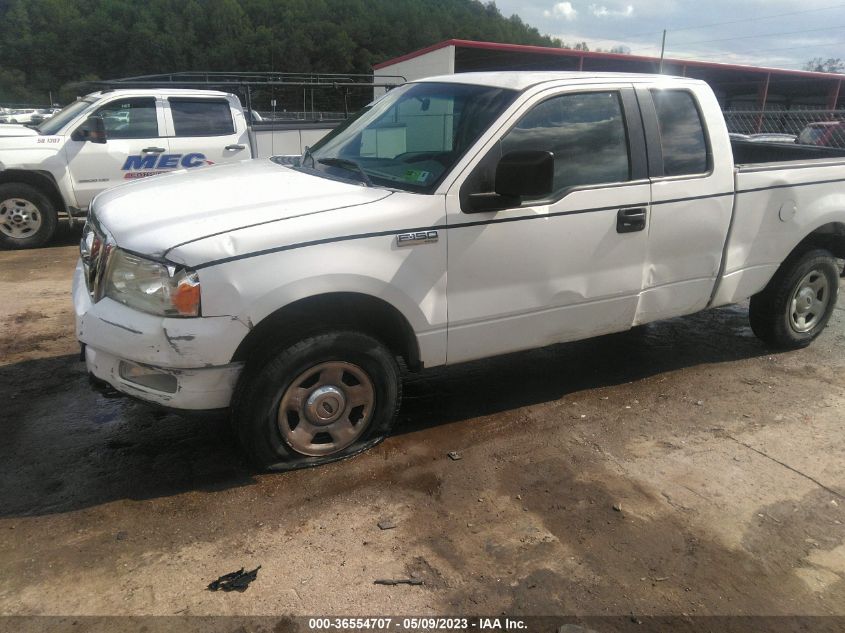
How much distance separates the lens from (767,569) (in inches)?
112

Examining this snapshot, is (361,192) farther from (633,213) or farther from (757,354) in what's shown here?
(757,354)

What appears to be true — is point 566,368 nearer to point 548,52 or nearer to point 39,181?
point 39,181

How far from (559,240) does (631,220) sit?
1.72ft

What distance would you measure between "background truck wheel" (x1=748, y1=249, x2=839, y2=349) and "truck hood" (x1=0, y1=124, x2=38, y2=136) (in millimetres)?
8300

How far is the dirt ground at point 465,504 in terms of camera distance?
8.68 feet

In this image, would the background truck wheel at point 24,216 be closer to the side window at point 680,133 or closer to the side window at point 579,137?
the side window at point 579,137

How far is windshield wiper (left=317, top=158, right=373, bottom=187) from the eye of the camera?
11.8 feet

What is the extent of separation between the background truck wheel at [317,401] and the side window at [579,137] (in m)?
1.35

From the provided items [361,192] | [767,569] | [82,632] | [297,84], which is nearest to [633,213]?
[361,192]

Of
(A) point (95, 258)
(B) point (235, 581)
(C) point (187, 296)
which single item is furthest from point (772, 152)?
(B) point (235, 581)

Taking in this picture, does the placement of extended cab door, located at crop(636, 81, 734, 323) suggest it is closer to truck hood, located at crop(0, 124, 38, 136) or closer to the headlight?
the headlight

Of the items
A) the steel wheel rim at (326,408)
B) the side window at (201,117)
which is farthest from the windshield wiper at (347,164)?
the side window at (201,117)

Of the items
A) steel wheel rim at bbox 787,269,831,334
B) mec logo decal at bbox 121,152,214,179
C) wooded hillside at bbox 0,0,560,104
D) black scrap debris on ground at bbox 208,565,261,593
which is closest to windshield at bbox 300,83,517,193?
black scrap debris on ground at bbox 208,565,261,593

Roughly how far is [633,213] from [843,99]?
138 feet
